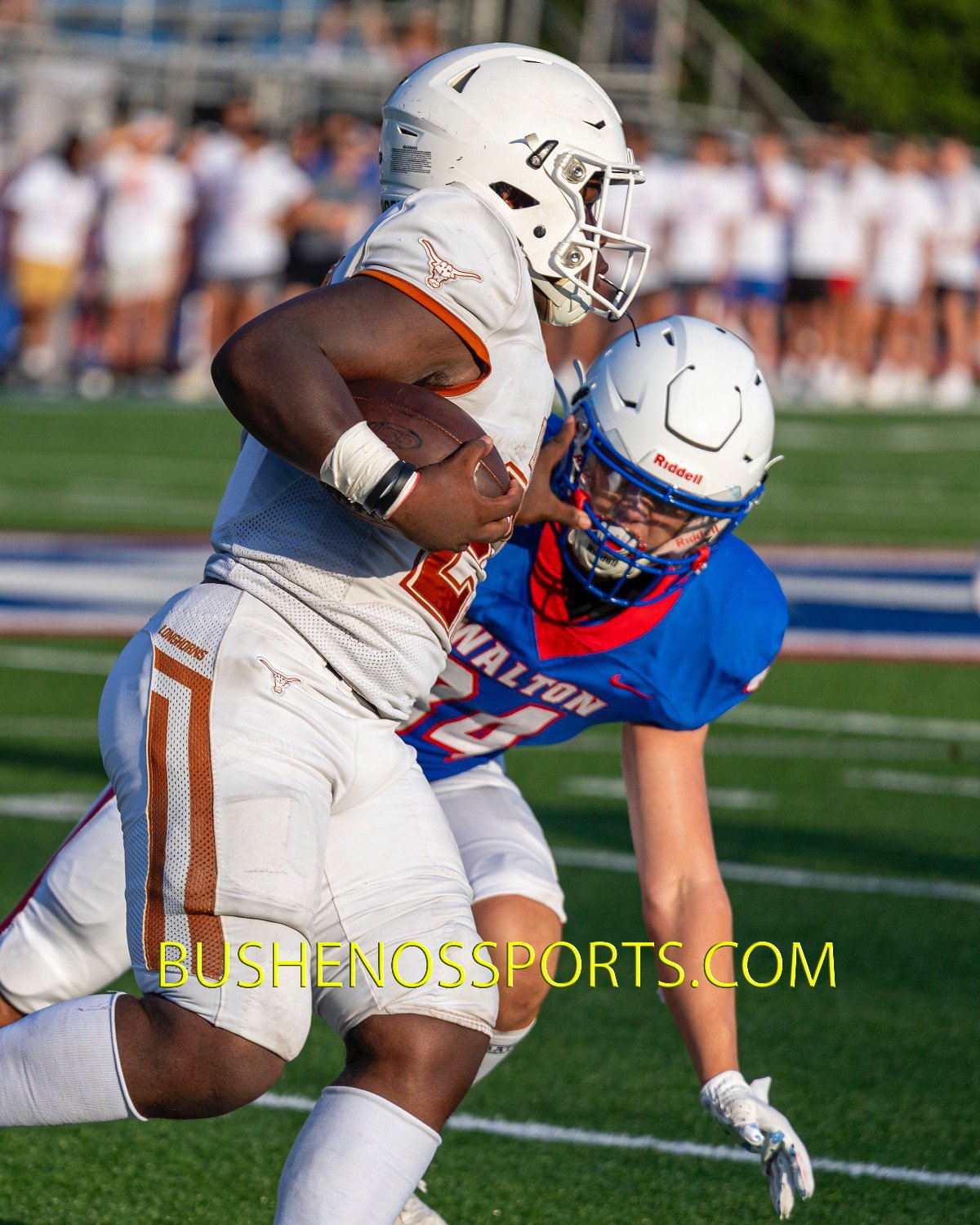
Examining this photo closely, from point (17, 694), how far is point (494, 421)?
500cm

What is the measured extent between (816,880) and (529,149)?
2.92m

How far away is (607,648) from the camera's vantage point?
11.9 ft

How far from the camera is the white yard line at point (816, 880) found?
5.33 m

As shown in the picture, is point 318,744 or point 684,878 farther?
point 684,878

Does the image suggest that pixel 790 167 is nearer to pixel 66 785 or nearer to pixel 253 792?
pixel 66 785

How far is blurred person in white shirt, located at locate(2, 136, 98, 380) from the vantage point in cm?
1770

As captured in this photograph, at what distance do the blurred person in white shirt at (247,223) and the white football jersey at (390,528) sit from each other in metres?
14.6

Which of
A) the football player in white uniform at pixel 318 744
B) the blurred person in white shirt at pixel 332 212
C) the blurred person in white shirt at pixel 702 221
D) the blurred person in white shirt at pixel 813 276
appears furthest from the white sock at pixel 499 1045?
the blurred person in white shirt at pixel 813 276

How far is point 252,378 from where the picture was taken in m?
2.56

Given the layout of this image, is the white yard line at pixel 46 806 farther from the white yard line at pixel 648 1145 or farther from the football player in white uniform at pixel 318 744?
the football player in white uniform at pixel 318 744

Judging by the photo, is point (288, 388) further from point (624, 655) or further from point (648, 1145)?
point (648, 1145)

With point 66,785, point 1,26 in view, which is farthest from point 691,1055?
point 1,26

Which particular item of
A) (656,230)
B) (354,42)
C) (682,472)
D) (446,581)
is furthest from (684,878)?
(354,42)

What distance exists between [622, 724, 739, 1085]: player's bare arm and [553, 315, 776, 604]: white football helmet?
292 mm
